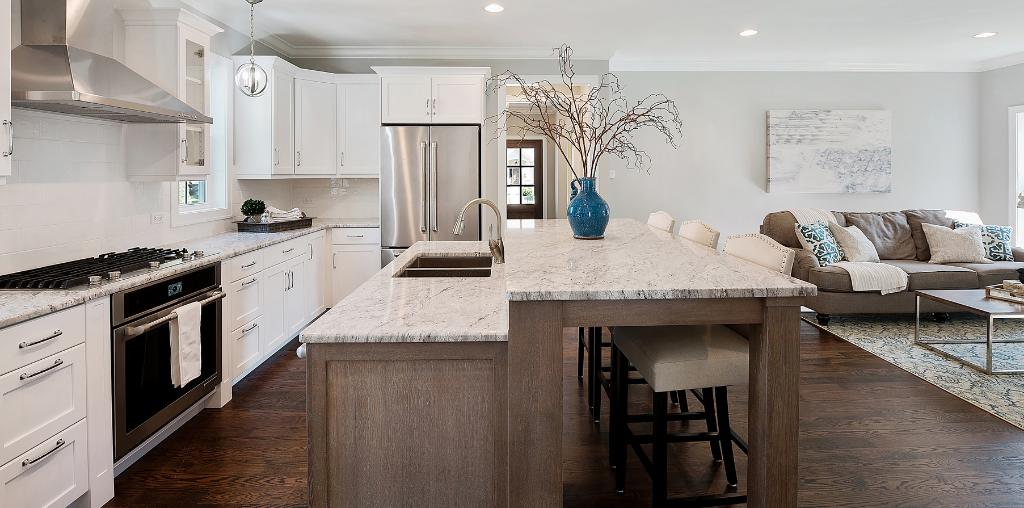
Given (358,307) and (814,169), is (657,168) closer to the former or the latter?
(814,169)

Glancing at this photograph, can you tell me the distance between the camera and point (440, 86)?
5.35 m

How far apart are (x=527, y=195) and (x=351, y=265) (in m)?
4.66

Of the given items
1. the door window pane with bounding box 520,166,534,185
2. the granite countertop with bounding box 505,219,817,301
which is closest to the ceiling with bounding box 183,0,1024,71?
the granite countertop with bounding box 505,219,817,301

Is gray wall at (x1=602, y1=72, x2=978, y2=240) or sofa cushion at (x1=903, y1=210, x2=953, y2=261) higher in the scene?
gray wall at (x1=602, y1=72, x2=978, y2=240)

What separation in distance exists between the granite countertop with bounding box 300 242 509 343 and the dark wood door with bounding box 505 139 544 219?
23.8 feet

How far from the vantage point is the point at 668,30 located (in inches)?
204

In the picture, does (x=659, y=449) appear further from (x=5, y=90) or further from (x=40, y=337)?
(x=5, y=90)

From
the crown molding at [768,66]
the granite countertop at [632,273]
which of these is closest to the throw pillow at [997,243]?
the crown molding at [768,66]

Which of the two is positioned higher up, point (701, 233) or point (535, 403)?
point (701, 233)

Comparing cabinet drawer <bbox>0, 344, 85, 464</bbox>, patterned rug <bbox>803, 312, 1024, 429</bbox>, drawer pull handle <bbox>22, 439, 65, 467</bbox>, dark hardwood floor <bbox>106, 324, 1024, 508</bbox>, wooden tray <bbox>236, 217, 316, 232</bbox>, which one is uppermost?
wooden tray <bbox>236, 217, 316, 232</bbox>

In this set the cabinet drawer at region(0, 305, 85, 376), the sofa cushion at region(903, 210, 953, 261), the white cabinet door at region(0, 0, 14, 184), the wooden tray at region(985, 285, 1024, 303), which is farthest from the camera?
the sofa cushion at region(903, 210, 953, 261)

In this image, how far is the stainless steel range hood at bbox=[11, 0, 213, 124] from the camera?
2.30 metres

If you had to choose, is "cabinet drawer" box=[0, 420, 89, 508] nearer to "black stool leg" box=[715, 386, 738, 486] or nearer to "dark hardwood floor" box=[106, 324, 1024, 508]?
"dark hardwood floor" box=[106, 324, 1024, 508]

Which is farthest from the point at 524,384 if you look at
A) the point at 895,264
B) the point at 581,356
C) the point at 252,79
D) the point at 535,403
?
the point at 895,264
